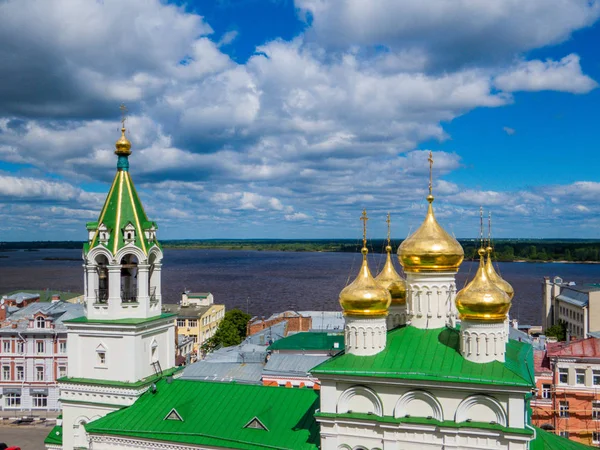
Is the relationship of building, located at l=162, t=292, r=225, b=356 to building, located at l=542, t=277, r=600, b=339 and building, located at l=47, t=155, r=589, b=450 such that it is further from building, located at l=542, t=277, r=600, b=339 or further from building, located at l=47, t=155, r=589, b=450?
building, located at l=47, t=155, r=589, b=450

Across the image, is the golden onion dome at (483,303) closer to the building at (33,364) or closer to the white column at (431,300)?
the white column at (431,300)

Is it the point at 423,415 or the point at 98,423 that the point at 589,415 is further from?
the point at 98,423

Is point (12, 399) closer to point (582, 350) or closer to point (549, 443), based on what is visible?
point (549, 443)

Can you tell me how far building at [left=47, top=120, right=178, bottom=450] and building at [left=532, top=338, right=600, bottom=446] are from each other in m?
14.9

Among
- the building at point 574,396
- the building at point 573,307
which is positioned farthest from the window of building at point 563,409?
the building at point 573,307

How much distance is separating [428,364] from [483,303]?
1.85m

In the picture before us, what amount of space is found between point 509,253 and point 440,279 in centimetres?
17969

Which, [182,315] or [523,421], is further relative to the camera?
[182,315]

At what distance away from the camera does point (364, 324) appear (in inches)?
520

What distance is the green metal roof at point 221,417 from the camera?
13758mm

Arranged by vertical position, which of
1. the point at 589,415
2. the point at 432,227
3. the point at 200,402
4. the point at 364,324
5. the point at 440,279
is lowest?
the point at 589,415

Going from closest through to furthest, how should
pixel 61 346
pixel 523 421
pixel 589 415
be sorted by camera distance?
pixel 523 421 → pixel 589 415 → pixel 61 346

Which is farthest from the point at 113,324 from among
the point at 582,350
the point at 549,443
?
the point at 582,350

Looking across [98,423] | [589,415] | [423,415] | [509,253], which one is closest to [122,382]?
[98,423]
